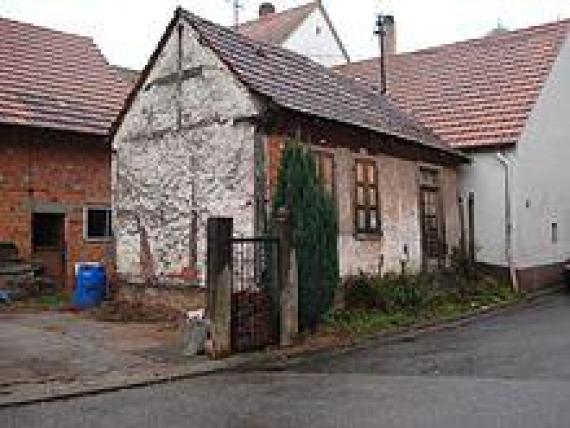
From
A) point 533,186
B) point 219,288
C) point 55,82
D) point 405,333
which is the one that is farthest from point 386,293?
point 55,82

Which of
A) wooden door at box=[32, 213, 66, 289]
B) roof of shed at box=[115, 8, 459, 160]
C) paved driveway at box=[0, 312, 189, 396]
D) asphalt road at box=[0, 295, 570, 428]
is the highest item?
roof of shed at box=[115, 8, 459, 160]

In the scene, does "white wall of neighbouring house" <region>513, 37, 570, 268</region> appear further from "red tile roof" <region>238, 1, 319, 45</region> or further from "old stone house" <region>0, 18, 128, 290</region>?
"red tile roof" <region>238, 1, 319, 45</region>

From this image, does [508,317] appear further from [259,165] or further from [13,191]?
[13,191]

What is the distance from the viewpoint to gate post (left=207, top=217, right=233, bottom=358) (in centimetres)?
1222

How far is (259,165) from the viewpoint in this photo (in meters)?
15.1

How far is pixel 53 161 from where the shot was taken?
21.2 meters

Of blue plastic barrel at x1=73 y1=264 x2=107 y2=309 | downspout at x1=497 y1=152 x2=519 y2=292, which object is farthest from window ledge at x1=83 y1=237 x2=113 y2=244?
downspout at x1=497 y1=152 x2=519 y2=292

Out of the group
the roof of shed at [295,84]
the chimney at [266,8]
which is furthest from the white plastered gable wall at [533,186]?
the chimney at [266,8]

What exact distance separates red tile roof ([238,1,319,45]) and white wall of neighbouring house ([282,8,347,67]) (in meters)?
0.27

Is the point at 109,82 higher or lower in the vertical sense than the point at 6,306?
higher

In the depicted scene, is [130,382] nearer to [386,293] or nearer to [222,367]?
[222,367]

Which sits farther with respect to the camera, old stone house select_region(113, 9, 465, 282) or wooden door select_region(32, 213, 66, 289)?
wooden door select_region(32, 213, 66, 289)

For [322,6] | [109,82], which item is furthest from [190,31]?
[322,6]

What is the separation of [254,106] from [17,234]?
8.25 meters
